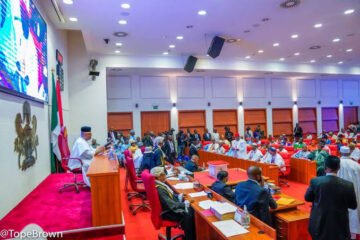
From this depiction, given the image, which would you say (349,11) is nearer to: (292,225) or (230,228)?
(292,225)

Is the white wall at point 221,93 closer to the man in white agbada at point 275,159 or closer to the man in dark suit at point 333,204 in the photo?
the man in white agbada at point 275,159

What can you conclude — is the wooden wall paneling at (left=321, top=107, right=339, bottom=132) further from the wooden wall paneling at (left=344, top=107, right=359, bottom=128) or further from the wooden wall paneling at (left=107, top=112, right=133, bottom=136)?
the wooden wall paneling at (left=107, top=112, right=133, bottom=136)

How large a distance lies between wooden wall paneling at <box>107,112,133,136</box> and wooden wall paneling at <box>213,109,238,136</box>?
194 inches

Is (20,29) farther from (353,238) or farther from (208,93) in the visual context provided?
(208,93)

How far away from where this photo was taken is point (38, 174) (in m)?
5.21

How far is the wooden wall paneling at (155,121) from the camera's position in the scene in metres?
13.9

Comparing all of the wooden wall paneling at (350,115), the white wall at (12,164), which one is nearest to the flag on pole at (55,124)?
the white wall at (12,164)

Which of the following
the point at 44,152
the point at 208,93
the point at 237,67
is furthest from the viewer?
the point at 208,93

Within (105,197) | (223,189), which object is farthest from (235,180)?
(105,197)

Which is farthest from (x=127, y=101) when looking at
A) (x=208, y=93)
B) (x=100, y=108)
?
(x=208, y=93)

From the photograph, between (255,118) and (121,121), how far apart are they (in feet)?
26.7

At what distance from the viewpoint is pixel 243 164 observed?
7914 mm

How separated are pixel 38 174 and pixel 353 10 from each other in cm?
894

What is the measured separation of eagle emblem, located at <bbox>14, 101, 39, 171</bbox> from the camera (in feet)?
13.5
